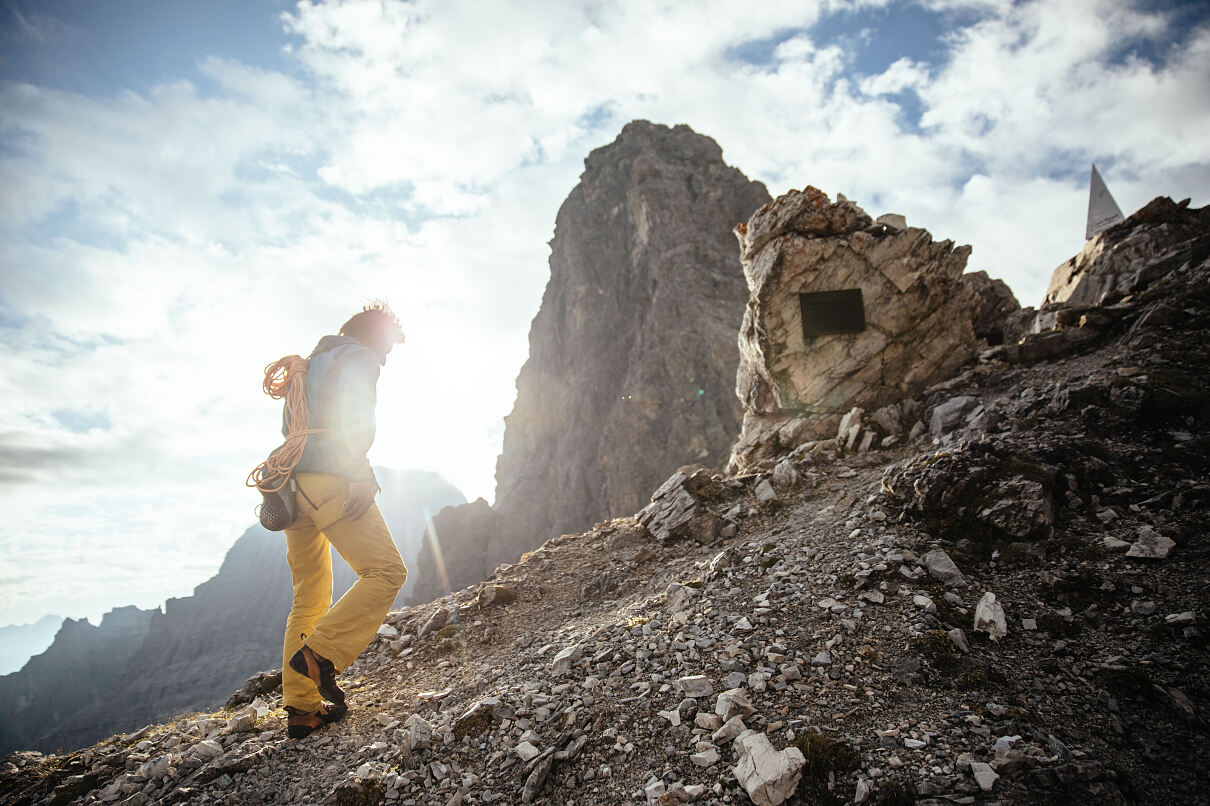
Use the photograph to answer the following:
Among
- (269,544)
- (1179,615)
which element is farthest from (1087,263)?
(269,544)

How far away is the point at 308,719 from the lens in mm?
4555

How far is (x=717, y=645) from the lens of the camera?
461cm

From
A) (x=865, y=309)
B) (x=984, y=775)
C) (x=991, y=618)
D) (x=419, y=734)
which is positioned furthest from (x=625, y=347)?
(x=984, y=775)

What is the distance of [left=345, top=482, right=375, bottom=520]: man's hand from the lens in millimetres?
5000

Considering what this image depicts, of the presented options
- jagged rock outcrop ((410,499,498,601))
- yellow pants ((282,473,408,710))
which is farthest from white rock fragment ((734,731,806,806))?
jagged rock outcrop ((410,499,498,601))

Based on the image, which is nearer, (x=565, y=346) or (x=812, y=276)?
(x=812, y=276)

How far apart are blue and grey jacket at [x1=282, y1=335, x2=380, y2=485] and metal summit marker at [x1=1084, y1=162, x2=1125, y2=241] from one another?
44.6m

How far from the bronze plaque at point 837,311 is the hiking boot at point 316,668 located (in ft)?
42.6

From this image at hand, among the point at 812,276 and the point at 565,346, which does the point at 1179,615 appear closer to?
the point at 812,276

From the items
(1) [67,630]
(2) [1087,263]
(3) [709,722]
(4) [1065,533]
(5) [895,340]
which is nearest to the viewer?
(3) [709,722]

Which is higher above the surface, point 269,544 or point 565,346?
point 565,346

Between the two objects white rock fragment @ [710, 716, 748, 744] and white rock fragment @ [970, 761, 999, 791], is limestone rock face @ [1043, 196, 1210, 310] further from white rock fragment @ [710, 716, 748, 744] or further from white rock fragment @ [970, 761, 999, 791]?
white rock fragment @ [710, 716, 748, 744]

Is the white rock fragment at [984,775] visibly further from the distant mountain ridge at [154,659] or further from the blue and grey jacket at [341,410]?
the distant mountain ridge at [154,659]

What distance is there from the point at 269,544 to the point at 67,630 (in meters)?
48.4
